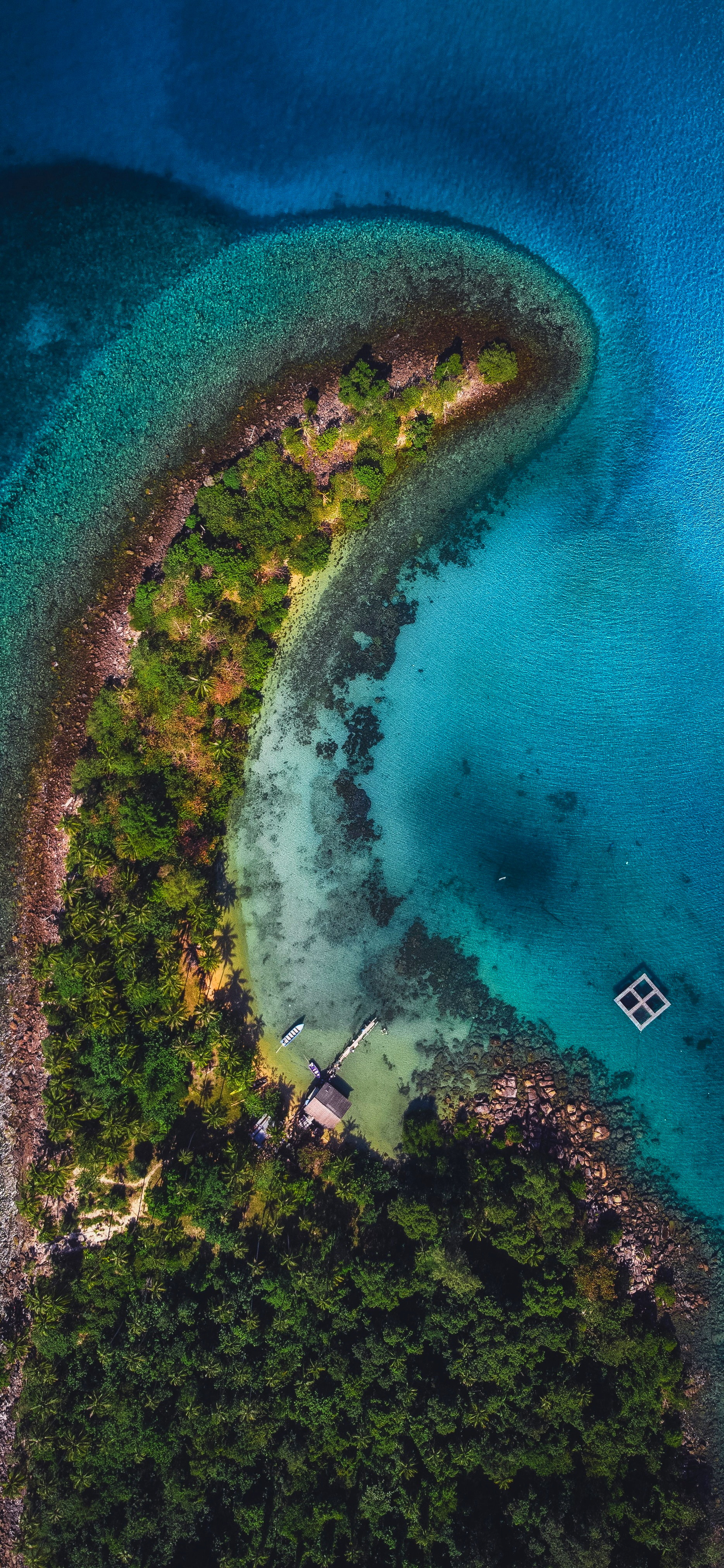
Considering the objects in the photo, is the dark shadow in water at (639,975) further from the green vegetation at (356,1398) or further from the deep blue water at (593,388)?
the green vegetation at (356,1398)

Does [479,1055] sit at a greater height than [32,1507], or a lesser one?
greater

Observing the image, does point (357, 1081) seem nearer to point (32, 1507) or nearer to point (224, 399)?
point (32, 1507)

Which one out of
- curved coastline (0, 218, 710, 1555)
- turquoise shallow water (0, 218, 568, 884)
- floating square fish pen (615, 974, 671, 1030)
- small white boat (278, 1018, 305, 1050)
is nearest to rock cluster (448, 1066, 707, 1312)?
curved coastline (0, 218, 710, 1555)

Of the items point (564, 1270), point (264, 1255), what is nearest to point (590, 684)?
point (564, 1270)

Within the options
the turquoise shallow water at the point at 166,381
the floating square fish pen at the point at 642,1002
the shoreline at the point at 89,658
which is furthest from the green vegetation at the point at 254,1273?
the floating square fish pen at the point at 642,1002

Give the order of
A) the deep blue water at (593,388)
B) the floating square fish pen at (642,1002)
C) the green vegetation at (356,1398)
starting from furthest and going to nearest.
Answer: the floating square fish pen at (642,1002) → the deep blue water at (593,388) → the green vegetation at (356,1398)
